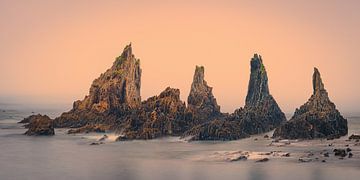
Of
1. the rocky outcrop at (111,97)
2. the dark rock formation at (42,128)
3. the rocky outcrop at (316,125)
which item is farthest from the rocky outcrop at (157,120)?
the rocky outcrop at (316,125)

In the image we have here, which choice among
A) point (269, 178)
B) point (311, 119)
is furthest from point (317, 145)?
point (269, 178)

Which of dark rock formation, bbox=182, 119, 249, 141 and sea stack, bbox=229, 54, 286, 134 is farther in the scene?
sea stack, bbox=229, 54, 286, 134

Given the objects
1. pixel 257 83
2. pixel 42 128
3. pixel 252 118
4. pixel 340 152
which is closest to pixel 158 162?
pixel 340 152

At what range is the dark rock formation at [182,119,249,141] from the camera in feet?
301

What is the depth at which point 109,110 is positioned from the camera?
126m

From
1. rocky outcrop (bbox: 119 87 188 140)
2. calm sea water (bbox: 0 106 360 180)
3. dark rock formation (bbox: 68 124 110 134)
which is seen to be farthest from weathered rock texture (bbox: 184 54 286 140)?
dark rock formation (bbox: 68 124 110 134)

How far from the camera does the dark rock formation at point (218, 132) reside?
9169cm

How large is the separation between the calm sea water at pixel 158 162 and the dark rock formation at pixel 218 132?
2.97 m

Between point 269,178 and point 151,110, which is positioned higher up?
point 151,110

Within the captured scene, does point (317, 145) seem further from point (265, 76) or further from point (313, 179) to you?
point (265, 76)

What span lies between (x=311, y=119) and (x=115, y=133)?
145 ft

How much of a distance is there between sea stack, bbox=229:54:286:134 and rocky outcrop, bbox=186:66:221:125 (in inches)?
494

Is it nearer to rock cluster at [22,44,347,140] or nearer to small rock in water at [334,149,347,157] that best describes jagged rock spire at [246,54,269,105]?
rock cluster at [22,44,347,140]

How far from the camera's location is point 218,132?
92375 mm
